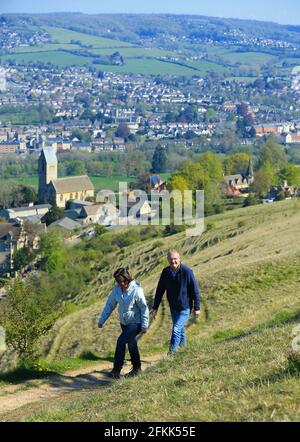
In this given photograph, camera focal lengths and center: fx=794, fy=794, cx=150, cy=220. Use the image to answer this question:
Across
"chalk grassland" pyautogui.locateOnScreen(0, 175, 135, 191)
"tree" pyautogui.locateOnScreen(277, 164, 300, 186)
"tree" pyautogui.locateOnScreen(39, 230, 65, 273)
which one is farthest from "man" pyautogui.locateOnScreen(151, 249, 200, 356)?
"chalk grassland" pyautogui.locateOnScreen(0, 175, 135, 191)

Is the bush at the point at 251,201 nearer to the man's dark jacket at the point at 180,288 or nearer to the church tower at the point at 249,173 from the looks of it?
the church tower at the point at 249,173

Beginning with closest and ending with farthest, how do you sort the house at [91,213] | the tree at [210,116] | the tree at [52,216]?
the house at [91,213], the tree at [52,216], the tree at [210,116]

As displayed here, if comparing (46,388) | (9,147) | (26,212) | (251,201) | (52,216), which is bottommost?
(9,147)

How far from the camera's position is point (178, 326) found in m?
7.68

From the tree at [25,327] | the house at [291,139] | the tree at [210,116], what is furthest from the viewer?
the tree at [210,116]

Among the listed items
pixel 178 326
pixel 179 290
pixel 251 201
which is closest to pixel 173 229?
pixel 251 201

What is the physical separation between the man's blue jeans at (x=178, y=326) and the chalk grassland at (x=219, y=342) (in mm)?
202

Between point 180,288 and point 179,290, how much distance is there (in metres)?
0.02

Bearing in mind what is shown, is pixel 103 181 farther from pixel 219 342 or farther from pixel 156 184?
pixel 219 342

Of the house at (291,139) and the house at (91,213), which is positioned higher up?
the house at (91,213)

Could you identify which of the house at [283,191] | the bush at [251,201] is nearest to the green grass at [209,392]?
the bush at [251,201]

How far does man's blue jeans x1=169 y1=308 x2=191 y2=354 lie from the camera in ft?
24.9

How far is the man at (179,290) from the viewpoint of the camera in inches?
293
